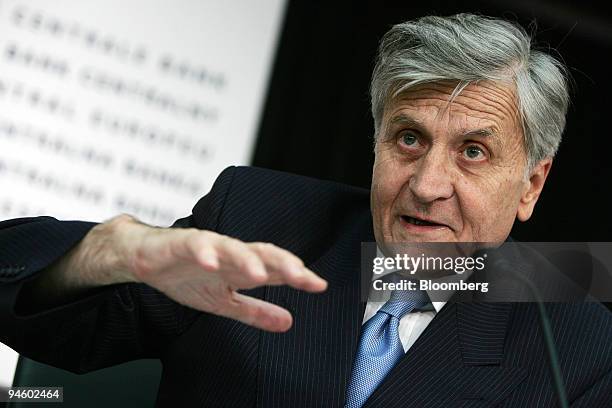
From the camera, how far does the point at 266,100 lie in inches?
148

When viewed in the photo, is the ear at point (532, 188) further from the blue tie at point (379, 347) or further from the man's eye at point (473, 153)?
→ the blue tie at point (379, 347)

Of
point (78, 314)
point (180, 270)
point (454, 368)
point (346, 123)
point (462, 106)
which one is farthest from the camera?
point (346, 123)

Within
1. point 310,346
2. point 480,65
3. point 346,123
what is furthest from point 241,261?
point 346,123

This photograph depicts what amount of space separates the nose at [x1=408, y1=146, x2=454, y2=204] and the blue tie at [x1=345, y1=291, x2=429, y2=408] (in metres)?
0.19

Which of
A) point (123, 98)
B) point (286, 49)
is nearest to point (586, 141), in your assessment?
point (286, 49)

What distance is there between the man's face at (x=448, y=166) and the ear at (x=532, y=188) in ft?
0.27

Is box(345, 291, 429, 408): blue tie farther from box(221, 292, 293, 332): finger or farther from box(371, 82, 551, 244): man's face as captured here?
box(221, 292, 293, 332): finger

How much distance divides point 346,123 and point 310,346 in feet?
6.99

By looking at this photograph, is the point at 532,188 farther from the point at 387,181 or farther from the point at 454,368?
the point at 454,368

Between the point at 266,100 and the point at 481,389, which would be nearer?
the point at 481,389

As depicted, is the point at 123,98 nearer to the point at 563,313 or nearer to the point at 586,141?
the point at 586,141

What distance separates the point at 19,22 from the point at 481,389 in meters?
2.58

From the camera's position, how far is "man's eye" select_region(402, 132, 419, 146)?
1.85 metres

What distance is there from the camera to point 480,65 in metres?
1.83
